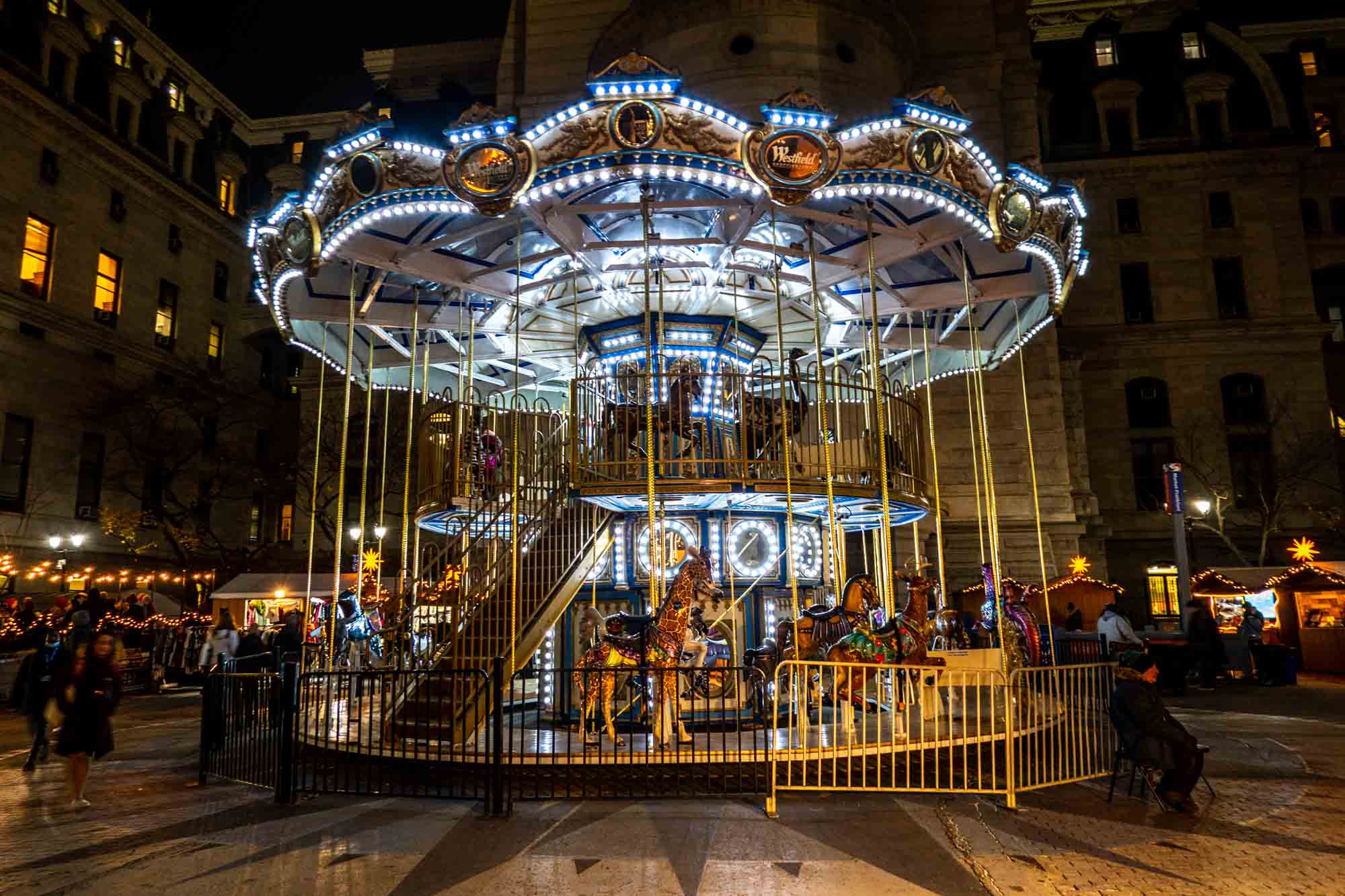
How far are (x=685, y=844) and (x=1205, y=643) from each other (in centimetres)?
1686

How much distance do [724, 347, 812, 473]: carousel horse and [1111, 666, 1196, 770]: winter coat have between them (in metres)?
4.45

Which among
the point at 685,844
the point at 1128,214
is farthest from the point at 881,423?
the point at 1128,214

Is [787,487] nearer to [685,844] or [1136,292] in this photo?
[685,844]

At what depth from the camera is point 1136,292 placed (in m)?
35.8

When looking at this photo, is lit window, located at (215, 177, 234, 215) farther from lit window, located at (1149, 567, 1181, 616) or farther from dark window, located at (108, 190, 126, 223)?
lit window, located at (1149, 567, 1181, 616)

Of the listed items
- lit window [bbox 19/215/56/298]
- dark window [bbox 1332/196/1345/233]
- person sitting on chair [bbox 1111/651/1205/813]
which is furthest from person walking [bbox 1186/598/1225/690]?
lit window [bbox 19/215/56/298]

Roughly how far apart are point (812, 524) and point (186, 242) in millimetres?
35402

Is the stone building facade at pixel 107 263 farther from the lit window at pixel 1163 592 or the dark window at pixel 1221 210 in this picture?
the dark window at pixel 1221 210

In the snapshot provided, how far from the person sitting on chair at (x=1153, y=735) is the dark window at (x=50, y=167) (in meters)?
36.5

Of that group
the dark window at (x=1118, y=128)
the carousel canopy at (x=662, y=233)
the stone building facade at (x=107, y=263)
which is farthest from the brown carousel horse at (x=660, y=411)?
the dark window at (x=1118, y=128)

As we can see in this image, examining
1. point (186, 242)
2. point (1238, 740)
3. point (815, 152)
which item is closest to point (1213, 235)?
point (1238, 740)

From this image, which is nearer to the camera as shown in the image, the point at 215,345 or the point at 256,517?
the point at 215,345

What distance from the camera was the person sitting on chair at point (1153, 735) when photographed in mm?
7699

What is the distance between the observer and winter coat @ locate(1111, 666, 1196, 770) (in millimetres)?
7707
